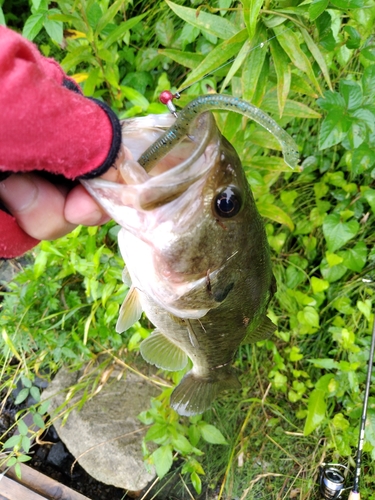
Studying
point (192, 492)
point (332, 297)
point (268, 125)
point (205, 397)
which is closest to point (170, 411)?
point (205, 397)

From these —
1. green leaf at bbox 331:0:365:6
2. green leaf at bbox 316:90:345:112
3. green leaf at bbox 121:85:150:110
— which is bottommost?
green leaf at bbox 316:90:345:112

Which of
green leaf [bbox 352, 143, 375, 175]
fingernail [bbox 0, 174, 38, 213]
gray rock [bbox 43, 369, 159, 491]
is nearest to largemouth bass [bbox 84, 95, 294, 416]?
fingernail [bbox 0, 174, 38, 213]

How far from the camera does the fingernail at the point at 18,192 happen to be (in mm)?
820

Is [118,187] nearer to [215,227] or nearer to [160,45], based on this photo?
[215,227]

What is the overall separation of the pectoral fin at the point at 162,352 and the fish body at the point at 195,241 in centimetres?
16

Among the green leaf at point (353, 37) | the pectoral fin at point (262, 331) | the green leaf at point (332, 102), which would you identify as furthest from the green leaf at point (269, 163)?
the pectoral fin at point (262, 331)

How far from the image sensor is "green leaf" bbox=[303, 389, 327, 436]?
2.26 metres

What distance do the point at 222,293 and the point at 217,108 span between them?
2.04 ft

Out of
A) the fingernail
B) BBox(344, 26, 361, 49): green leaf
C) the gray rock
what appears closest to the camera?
the fingernail

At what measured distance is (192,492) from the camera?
105 inches

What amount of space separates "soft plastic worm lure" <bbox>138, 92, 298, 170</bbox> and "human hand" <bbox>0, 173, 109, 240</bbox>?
0.19m

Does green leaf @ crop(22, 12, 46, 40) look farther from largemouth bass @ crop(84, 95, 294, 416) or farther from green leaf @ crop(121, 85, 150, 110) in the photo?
largemouth bass @ crop(84, 95, 294, 416)

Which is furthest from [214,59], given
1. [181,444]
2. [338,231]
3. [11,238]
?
[181,444]

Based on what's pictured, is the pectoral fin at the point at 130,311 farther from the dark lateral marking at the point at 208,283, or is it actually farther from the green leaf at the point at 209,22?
the green leaf at the point at 209,22
